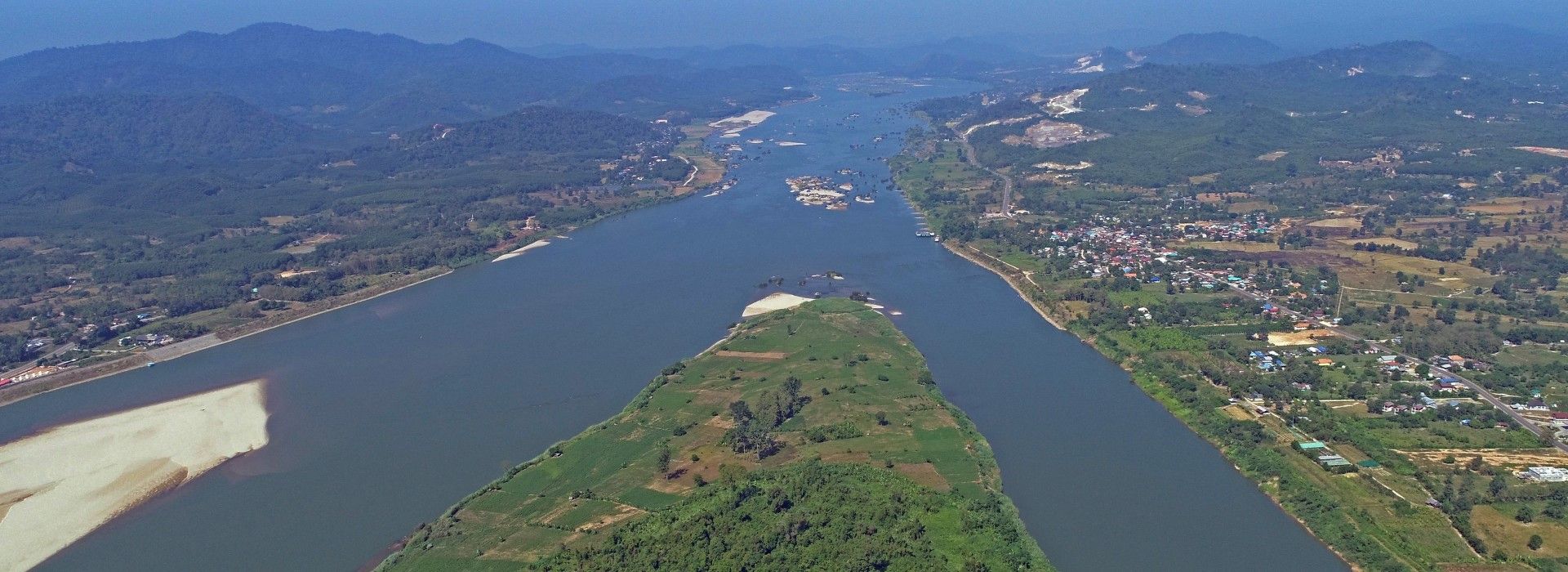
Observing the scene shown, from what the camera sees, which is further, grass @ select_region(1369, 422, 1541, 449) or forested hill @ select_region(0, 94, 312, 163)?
forested hill @ select_region(0, 94, 312, 163)

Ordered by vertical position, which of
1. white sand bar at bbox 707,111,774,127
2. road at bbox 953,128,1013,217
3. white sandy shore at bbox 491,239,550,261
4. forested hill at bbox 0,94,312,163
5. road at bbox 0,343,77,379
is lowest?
road at bbox 953,128,1013,217

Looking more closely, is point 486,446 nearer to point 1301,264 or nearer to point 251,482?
point 251,482

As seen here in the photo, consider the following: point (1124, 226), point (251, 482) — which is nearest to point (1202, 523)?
point (251, 482)

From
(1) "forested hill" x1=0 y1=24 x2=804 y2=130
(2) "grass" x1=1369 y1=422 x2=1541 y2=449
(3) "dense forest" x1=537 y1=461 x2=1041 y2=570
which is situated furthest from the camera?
(1) "forested hill" x1=0 y1=24 x2=804 y2=130

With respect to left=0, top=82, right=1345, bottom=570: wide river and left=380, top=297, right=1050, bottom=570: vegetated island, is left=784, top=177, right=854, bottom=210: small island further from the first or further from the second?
left=380, top=297, right=1050, bottom=570: vegetated island

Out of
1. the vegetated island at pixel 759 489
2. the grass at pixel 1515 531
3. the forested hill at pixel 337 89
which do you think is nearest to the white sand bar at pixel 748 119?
the forested hill at pixel 337 89

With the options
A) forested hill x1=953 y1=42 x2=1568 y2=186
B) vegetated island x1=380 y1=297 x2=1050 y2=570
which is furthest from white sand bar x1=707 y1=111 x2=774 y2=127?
vegetated island x1=380 y1=297 x2=1050 y2=570
